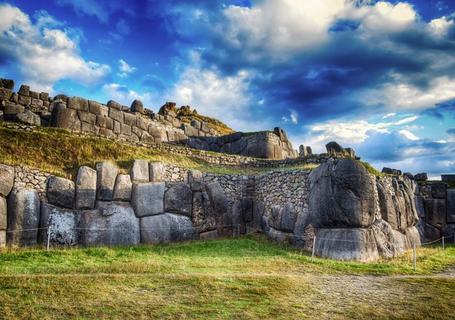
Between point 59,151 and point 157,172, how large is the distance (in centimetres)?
485

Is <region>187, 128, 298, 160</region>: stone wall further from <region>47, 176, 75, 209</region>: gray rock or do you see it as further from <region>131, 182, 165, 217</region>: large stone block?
<region>47, 176, 75, 209</region>: gray rock

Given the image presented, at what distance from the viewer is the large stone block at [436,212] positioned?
24.4m

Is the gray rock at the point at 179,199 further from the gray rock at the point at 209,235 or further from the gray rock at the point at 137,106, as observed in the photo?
the gray rock at the point at 137,106

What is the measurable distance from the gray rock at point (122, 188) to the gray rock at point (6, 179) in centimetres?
438

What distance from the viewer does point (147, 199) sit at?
18.0m

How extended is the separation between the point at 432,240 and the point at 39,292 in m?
23.3

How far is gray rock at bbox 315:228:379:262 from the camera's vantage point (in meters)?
15.4

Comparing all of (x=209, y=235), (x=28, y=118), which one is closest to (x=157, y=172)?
(x=209, y=235)

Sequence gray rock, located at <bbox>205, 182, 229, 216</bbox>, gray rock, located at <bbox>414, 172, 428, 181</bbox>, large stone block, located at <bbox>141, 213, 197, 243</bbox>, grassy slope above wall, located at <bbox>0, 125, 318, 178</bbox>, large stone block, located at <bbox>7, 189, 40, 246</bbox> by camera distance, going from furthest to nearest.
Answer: gray rock, located at <bbox>414, 172, 428, 181</bbox>
gray rock, located at <bbox>205, 182, 229, 216</bbox>
large stone block, located at <bbox>141, 213, 197, 243</bbox>
grassy slope above wall, located at <bbox>0, 125, 318, 178</bbox>
large stone block, located at <bbox>7, 189, 40, 246</bbox>

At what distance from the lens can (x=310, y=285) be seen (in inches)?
440

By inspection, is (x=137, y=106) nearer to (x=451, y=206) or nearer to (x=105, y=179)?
(x=105, y=179)

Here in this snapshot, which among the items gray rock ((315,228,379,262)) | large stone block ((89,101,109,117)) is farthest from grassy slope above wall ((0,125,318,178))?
gray rock ((315,228,379,262))

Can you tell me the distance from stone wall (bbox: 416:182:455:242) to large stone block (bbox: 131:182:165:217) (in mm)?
16985

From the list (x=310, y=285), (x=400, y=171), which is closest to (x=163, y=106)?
(x=400, y=171)
